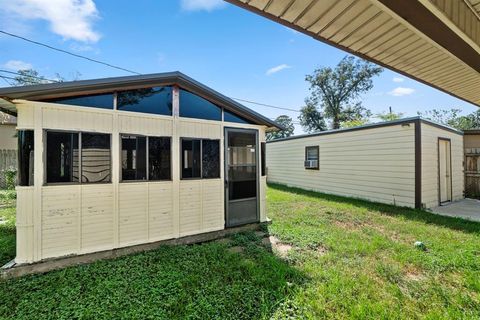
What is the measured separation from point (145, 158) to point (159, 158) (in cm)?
23

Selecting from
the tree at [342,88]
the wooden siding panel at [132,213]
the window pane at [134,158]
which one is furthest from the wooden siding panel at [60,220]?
the tree at [342,88]

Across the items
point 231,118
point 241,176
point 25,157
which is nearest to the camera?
point 25,157

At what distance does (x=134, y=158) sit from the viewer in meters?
3.63

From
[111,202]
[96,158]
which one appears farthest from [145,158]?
[111,202]

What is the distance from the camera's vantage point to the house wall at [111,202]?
2.96m

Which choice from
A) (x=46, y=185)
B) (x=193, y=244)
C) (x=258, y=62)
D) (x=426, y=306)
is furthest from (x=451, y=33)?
(x=258, y=62)

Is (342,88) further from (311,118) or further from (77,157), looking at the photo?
(77,157)

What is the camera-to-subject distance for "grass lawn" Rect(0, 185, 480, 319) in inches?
87.5

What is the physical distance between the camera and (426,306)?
7.59 ft

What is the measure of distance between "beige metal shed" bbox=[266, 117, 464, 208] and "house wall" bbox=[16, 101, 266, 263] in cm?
563

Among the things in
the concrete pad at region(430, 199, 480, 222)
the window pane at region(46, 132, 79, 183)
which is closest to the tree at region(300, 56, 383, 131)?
the concrete pad at region(430, 199, 480, 222)

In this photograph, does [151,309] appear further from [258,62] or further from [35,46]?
[258,62]

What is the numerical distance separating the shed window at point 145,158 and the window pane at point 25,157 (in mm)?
1107

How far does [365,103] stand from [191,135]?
2624 cm
